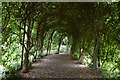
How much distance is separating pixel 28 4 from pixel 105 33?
5.90 meters

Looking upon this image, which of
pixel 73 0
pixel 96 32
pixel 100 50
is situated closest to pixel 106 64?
pixel 100 50

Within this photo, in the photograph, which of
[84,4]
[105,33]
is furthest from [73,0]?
[105,33]

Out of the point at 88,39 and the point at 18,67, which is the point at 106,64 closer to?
the point at 88,39

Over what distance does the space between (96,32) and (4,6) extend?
7177 mm

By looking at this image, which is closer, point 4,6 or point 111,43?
point 4,6

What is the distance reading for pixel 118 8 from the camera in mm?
16984

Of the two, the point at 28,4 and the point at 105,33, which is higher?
the point at 28,4

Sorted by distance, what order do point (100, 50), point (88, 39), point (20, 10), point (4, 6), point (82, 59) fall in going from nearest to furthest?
point (4, 6)
point (20, 10)
point (100, 50)
point (88, 39)
point (82, 59)

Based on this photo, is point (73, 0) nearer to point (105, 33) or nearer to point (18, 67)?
point (105, 33)

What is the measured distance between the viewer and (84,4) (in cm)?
2055

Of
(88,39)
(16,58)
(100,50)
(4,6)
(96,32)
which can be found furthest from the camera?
(88,39)

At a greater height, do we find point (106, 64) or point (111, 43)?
point (111, 43)

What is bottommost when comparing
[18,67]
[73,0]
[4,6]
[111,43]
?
[18,67]

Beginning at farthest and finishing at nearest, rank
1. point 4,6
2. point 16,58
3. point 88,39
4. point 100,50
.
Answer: point 88,39
point 100,50
point 16,58
point 4,6
